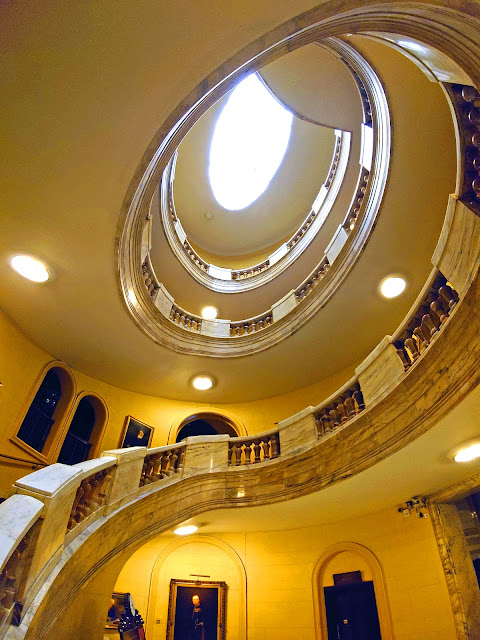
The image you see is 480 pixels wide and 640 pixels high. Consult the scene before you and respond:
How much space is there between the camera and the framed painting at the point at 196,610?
748 cm

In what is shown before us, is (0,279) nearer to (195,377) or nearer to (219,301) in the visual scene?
(195,377)

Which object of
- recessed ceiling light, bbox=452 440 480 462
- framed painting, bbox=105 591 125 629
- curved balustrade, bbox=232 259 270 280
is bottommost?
framed painting, bbox=105 591 125 629

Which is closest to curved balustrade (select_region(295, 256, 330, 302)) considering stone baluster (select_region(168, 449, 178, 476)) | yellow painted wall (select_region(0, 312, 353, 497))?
yellow painted wall (select_region(0, 312, 353, 497))

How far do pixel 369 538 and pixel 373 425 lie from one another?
136 inches

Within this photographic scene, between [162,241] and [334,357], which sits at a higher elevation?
[162,241]

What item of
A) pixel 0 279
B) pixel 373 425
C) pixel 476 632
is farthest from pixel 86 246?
pixel 476 632

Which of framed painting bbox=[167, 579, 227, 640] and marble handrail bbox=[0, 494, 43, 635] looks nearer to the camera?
marble handrail bbox=[0, 494, 43, 635]

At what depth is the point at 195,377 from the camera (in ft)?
35.3

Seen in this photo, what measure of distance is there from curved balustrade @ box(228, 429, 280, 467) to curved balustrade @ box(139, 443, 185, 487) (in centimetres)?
103

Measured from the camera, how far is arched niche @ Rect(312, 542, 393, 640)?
6.69 m

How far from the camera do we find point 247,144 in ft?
64.0

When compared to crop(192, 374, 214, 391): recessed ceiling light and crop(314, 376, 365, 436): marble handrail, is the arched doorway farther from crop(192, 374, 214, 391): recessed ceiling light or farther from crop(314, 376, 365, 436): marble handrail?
crop(314, 376, 365, 436): marble handrail

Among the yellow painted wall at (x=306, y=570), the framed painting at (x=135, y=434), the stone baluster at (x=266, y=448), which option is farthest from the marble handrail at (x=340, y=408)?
the framed painting at (x=135, y=434)

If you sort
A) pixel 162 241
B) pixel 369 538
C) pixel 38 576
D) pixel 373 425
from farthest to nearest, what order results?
1. pixel 162 241
2. pixel 369 538
3. pixel 373 425
4. pixel 38 576
